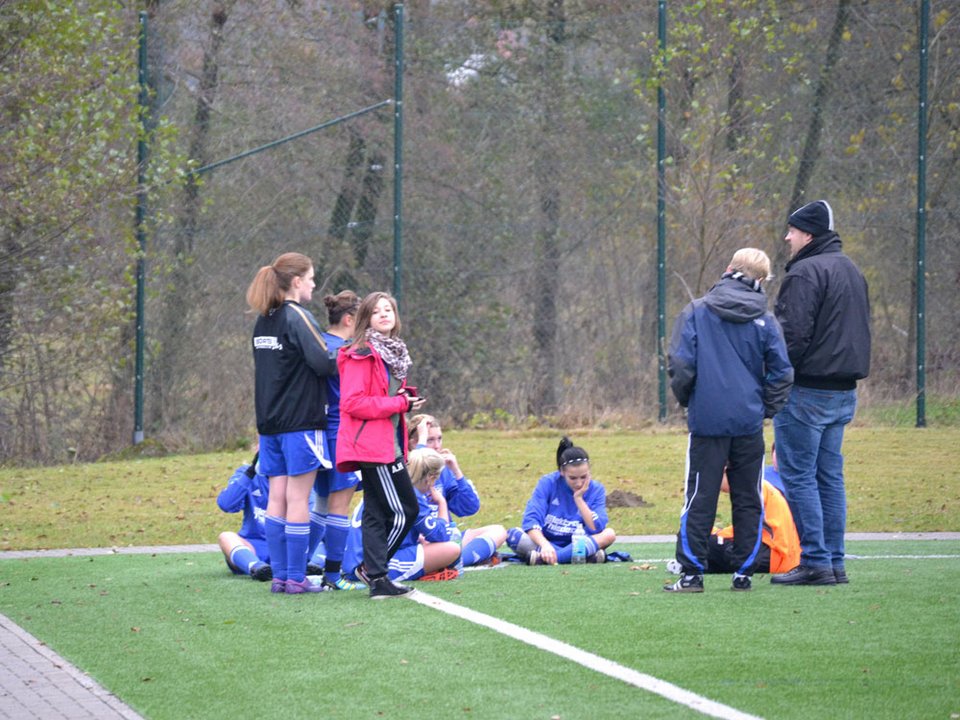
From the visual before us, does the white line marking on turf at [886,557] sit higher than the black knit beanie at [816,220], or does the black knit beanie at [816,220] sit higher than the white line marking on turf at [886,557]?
the black knit beanie at [816,220]

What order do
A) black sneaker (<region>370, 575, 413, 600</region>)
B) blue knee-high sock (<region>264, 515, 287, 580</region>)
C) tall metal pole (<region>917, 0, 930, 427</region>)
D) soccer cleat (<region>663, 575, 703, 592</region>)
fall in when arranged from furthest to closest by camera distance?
tall metal pole (<region>917, 0, 930, 427</region>) < blue knee-high sock (<region>264, 515, 287, 580</region>) < black sneaker (<region>370, 575, 413, 600</region>) < soccer cleat (<region>663, 575, 703, 592</region>)

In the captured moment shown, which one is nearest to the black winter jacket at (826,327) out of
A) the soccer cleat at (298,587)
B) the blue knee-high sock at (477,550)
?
the blue knee-high sock at (477,550)

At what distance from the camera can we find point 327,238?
57.9 feet

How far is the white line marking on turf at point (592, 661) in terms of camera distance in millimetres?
5273

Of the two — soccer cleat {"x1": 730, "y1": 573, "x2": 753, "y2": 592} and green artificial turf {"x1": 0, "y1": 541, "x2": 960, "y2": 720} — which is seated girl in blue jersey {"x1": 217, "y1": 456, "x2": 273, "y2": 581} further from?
soccer cleat {"x1": 730, "y1": 573, "x2": 753, "y2": 592}

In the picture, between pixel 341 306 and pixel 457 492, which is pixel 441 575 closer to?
pixel 457 492

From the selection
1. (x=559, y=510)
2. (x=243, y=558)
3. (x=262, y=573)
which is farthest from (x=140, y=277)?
(x=262, y=573)

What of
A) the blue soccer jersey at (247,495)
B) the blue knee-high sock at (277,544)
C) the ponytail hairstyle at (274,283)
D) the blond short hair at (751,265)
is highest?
the blond short hair at (751,265)

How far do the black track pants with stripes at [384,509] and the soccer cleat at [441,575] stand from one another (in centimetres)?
80

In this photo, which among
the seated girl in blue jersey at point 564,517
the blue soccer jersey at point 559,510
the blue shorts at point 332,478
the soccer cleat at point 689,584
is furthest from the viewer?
the blue soccer jersey at point 559,510

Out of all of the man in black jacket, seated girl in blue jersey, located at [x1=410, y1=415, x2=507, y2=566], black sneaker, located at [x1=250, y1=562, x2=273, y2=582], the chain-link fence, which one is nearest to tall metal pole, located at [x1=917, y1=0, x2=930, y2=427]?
the chain-link fence

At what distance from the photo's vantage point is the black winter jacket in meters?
7.99

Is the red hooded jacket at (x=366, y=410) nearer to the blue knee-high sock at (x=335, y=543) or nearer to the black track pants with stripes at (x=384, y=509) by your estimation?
the black track pants with stripes at (x=384, y=509)

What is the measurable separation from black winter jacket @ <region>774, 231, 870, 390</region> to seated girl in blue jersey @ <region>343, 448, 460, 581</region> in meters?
2.25
